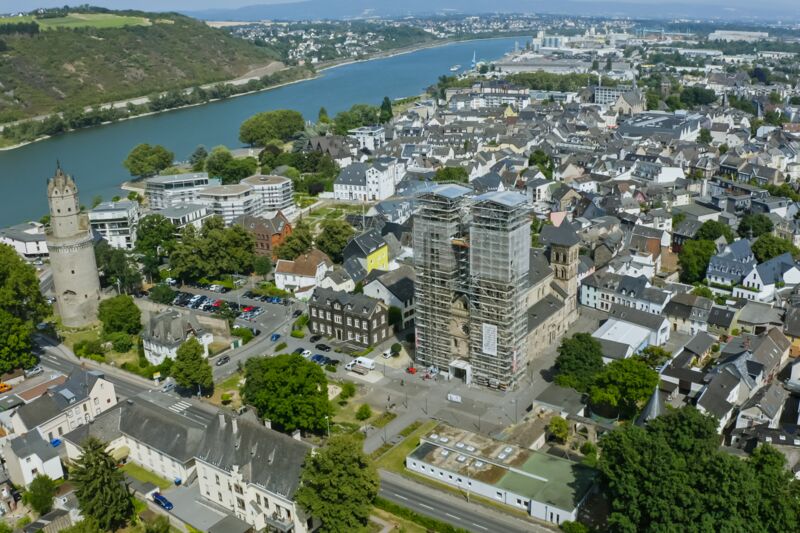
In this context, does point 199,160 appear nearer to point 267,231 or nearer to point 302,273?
point 267,231

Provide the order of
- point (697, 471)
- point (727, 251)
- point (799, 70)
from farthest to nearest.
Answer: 1. point (799, 70)
2. point (727, 251)
3. point (697, 471)

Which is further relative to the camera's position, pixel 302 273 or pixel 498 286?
pixel 302 273

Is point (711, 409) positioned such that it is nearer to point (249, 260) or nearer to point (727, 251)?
point (727, 251)

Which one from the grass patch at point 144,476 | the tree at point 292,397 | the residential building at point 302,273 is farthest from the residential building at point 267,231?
the grass patch at point 144,476

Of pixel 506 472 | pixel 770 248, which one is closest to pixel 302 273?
pixel 506 472

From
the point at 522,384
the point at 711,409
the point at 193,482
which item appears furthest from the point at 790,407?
the point at 193,482

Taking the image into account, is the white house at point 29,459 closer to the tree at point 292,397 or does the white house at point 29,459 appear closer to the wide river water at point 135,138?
the tree at point 292,397
